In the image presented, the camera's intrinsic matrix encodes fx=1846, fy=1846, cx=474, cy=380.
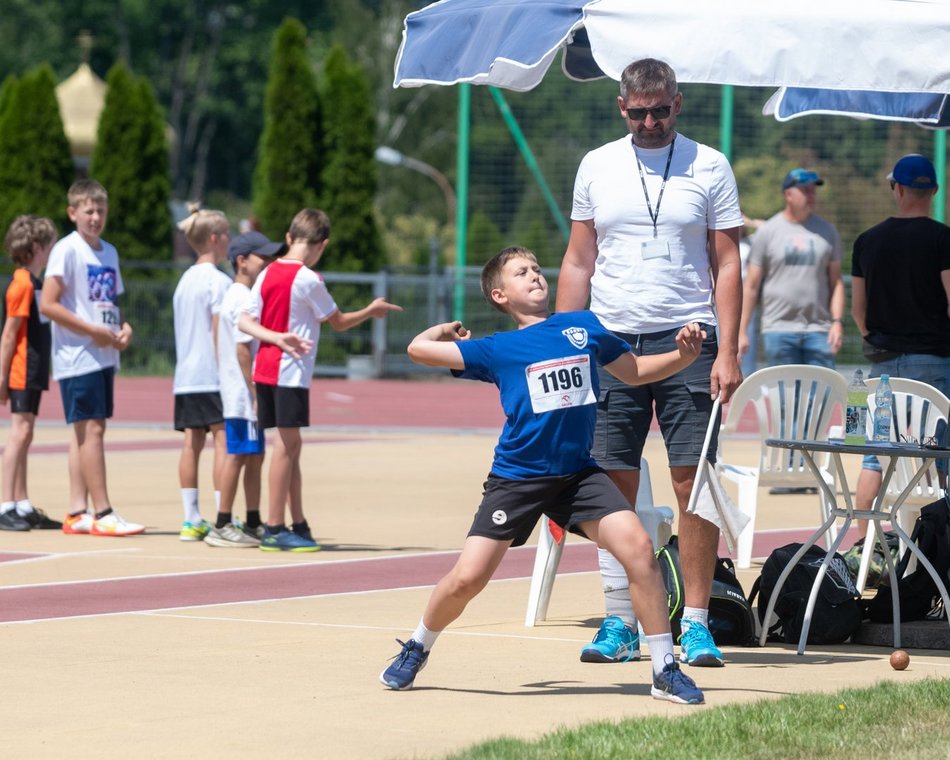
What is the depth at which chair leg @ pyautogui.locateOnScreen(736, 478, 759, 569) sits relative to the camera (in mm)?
9945

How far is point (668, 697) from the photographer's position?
6.20 meters

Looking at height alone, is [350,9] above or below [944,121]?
above

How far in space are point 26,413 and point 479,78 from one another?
517 centimetres

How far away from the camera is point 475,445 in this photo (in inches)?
727

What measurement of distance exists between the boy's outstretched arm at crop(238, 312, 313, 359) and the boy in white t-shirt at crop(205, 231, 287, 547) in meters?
0.34

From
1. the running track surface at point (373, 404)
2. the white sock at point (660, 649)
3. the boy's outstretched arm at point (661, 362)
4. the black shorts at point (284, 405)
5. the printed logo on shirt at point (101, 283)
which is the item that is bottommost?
the running track surface at point (373, 404)

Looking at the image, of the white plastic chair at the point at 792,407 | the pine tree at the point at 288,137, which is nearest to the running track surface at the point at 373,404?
the pine tree at the point at 288,137

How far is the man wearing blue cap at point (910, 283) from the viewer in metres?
8.90

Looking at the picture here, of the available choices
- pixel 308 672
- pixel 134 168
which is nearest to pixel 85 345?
pixel 308 672

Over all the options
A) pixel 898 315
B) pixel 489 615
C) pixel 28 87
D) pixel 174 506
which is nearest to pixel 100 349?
pixel 174 506

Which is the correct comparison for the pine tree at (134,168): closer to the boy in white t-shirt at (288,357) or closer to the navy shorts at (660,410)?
the boy in white t-shirt at (288,357)

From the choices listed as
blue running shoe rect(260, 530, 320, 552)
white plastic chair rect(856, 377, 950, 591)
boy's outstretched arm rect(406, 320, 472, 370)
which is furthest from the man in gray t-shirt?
boy's outstretched arm rect(406, 320, 472, 370)

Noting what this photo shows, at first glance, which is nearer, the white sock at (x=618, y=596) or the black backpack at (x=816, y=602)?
the white sock at (x=618, y=596)

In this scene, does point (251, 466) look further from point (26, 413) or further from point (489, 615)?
point (489, 615)
